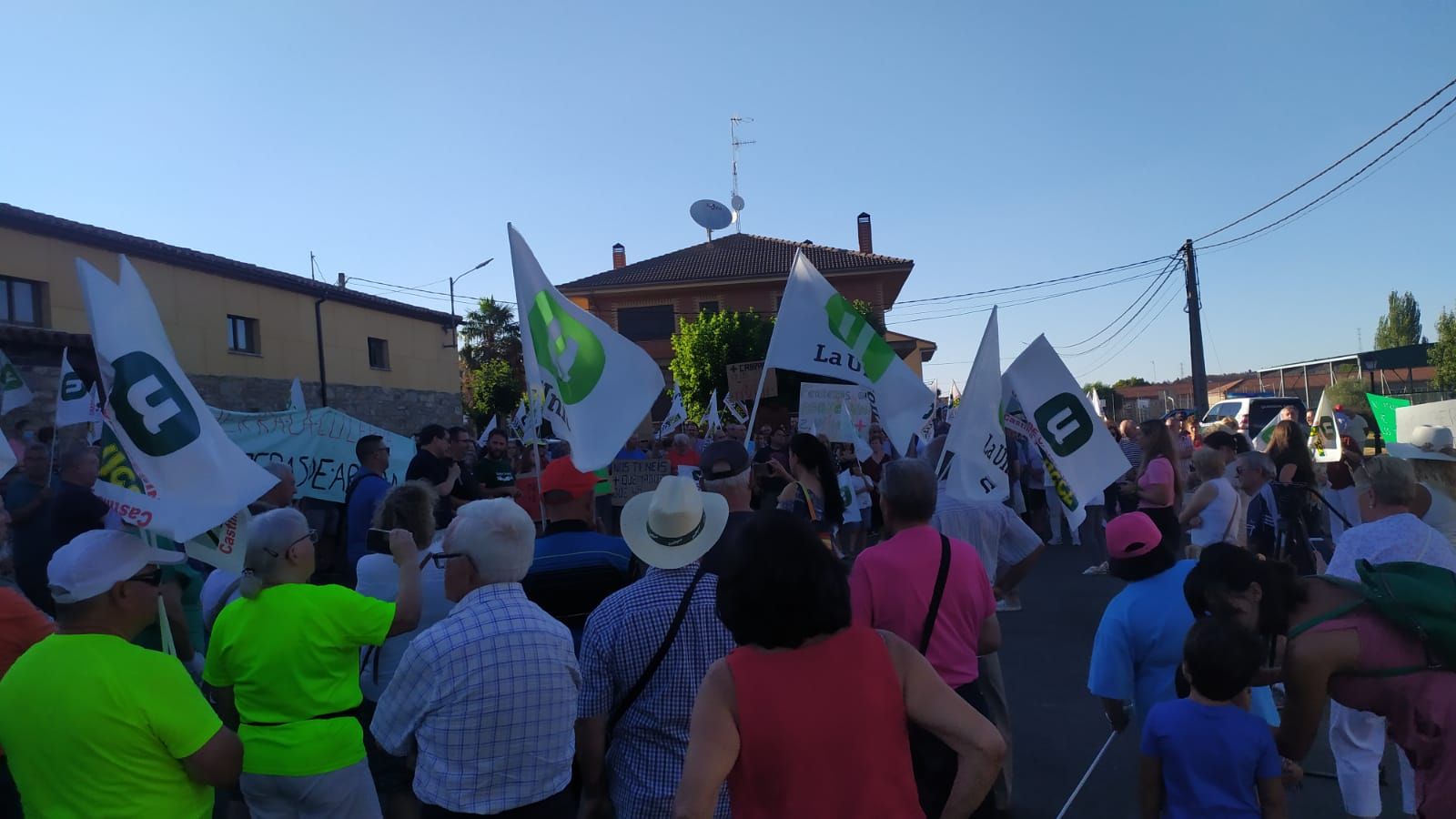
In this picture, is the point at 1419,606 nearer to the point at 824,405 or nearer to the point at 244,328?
the point at 824,405

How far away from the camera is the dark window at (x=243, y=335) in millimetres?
22312

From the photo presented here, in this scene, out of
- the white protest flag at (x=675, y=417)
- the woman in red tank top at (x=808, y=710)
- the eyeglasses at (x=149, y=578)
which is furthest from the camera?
the white protest flag at (x=675, y=417)

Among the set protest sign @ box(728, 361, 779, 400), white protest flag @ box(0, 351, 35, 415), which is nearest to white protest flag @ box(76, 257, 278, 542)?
white protest flag @ box(0, 351, 35, 415)

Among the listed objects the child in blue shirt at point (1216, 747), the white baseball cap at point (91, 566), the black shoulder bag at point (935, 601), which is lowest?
the child in blue shirt at point (1216, 747)

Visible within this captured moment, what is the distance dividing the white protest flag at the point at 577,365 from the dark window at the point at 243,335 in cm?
1980

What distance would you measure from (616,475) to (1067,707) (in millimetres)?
4404

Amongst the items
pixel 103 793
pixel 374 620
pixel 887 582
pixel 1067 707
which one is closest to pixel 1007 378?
pixel 1067 707

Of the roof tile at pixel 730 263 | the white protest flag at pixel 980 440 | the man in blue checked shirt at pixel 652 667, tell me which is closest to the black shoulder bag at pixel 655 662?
the man in blue checked shirt at pixel 652 667

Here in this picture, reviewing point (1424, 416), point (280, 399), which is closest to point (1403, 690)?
point (1424, 416)

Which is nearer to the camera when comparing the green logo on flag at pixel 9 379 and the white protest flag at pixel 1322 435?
the green logo on flag at pixel 9 379

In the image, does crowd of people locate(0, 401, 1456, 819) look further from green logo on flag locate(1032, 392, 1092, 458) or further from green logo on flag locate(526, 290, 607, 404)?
green logo on flag locate(1032, 392, 1092, 458)

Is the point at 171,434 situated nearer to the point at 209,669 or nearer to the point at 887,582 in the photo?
the point at 209,669

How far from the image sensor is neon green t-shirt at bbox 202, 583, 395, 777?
322 centimetres

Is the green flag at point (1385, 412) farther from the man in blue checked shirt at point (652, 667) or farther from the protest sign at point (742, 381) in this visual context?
the protest sign at point (742, 381)
